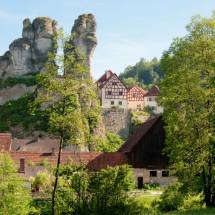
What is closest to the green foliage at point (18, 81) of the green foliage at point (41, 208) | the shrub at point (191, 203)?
the green foliage at point (41, 208)

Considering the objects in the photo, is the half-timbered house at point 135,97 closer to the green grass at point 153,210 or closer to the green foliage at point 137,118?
the green foliage at point 137,118

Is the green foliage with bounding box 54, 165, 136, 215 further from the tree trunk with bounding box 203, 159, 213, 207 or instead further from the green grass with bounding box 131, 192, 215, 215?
the tree trunk with bounding box 203, 159, 213, 207

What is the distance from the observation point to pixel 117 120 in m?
88.4

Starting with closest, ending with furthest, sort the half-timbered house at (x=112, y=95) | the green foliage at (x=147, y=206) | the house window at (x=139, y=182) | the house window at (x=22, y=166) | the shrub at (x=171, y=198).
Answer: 1. the green foliage at (x=147, y=206)
2. the shrub at (x=171, y=198)
3. the house window at (x=22, y=166)
4. the house window at (x=139, y=182)
5. the half-timbered house at (x=112, y=95)

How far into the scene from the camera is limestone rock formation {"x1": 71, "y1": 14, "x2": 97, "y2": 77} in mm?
87375

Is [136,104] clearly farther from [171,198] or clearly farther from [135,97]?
[171,198]

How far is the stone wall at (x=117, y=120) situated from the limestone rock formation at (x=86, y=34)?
9.36 meters

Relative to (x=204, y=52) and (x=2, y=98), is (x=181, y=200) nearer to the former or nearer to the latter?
Result: (x=204, y=52)

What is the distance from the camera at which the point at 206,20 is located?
93.6 feet

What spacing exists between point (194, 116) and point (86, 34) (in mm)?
62793

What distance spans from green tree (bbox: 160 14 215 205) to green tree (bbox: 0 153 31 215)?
314 inches

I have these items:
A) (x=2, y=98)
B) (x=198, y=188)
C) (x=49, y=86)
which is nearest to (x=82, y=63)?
(x=49, y=86)

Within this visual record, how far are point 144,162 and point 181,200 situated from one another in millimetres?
22256

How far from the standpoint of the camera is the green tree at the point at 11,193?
86.2 ft
